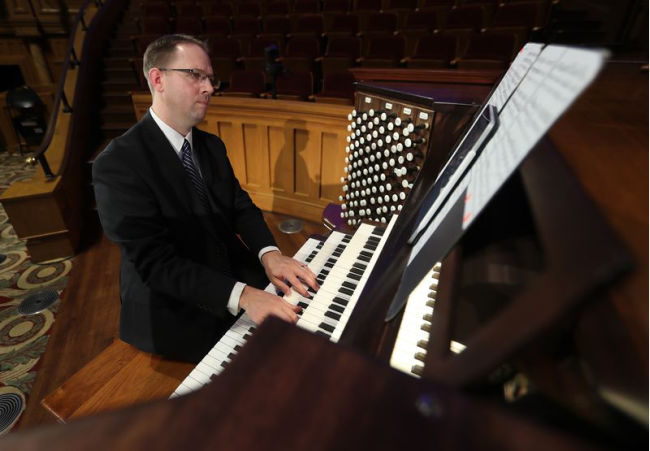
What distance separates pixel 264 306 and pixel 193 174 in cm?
74

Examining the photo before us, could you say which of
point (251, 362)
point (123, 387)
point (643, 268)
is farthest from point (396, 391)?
point (123, 387)

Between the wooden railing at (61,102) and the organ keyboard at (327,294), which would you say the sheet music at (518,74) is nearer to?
the organ keyboard at (327,294)

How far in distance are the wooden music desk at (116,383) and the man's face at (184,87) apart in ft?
3.22

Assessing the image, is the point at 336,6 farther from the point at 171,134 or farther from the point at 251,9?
the point at 171,134

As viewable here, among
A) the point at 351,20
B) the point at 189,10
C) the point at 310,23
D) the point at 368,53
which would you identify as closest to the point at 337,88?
the point at 368,53

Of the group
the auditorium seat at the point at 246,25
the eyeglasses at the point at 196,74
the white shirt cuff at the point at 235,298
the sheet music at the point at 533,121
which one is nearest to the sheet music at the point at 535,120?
the sheet music at the point at 533,121

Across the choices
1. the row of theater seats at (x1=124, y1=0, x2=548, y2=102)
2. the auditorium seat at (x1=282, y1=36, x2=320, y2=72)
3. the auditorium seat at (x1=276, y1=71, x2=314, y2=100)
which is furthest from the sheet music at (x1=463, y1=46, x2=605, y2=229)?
the auditorium seat at (x1=282, y1=36, x2=320, y2=72)

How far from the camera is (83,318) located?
210cm

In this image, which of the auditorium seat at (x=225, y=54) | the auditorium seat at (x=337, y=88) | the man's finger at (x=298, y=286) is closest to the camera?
the man's finger at (x=298, y=286)

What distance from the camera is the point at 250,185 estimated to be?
134 inches

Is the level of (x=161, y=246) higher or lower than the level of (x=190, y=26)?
lower

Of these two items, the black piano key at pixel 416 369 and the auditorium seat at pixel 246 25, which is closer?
the black piano key at pixel 416 369

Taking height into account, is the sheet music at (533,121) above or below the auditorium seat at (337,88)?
above

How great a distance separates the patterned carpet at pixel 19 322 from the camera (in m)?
1.64
